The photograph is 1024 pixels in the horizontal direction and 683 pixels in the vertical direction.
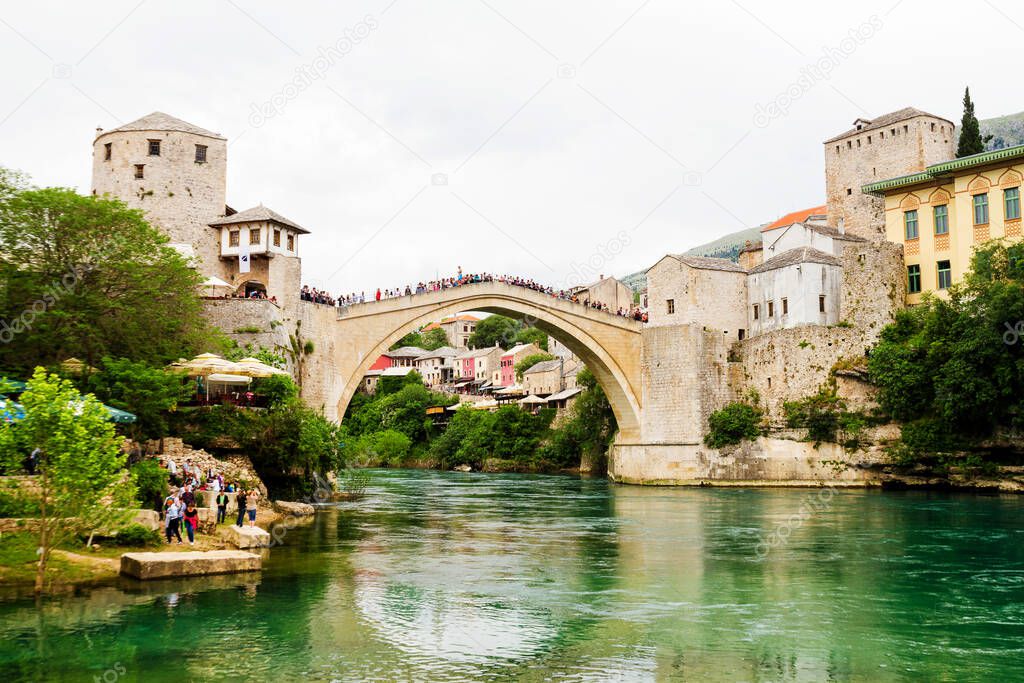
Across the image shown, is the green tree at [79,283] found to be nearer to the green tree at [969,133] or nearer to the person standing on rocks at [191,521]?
the person standing on rocks at [191,521]

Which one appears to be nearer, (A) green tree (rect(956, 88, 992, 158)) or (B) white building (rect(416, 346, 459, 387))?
(A) green tree (rect(956, 88, 992, 158))

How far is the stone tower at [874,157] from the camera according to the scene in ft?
155

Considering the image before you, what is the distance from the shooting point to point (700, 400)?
44.2m

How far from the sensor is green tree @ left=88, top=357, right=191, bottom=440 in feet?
73.7

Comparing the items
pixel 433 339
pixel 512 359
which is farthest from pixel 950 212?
pixel 433 339

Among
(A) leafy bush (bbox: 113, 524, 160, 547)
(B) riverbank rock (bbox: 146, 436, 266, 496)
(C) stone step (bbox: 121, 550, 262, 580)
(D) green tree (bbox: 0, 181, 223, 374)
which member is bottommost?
(C) stone step (bbox: 121, 550, 262, 580)

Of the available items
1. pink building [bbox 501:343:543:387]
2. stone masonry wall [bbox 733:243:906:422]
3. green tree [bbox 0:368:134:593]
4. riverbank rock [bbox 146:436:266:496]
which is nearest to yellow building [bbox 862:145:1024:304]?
stone masonry wall [bbox 733:243:906:422]

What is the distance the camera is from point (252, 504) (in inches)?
889

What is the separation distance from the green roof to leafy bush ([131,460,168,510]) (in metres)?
33.2

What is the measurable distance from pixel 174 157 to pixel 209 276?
476 cm

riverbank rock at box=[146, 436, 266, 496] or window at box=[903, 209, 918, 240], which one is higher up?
window at box=[903, 209, 918, 240]

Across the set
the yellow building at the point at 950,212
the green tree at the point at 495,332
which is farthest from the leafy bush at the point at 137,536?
the green tree at the point at 495,332
